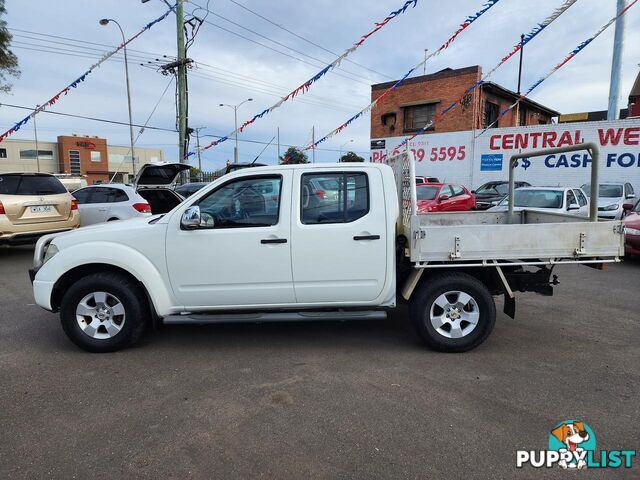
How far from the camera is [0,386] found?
372cm

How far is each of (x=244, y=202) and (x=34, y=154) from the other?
79492 mm

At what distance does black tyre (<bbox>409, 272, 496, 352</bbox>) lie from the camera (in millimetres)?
4227

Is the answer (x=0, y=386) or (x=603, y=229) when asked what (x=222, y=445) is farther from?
(x=603, y=229)

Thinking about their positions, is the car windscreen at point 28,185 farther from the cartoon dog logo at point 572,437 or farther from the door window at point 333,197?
the cartoon dog logo at point 572,437

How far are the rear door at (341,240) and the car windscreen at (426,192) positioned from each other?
30.9ft

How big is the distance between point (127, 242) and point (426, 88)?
85.6ft

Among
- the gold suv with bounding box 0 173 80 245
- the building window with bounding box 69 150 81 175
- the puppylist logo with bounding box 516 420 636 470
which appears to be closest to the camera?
the puppylist logo with bounding box 516 420 636 470

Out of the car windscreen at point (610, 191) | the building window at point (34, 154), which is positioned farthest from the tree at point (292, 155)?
the building window at point (34, 154)

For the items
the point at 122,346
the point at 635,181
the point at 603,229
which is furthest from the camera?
the point at 635,181

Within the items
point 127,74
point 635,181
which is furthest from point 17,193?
point 635,181

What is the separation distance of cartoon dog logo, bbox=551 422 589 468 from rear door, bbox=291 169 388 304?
1.86 metres

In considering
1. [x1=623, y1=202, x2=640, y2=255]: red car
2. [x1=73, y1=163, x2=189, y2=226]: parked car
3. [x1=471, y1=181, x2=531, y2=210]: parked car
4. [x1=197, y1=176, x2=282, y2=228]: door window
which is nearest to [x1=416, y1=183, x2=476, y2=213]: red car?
[x1=471, y1=181, x2=531, y2=210]: parked car

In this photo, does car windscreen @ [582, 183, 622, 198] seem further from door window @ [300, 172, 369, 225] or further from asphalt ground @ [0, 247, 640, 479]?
door window @ [300, 172, 369, 225]

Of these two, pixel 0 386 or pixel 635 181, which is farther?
pixel 635 181
